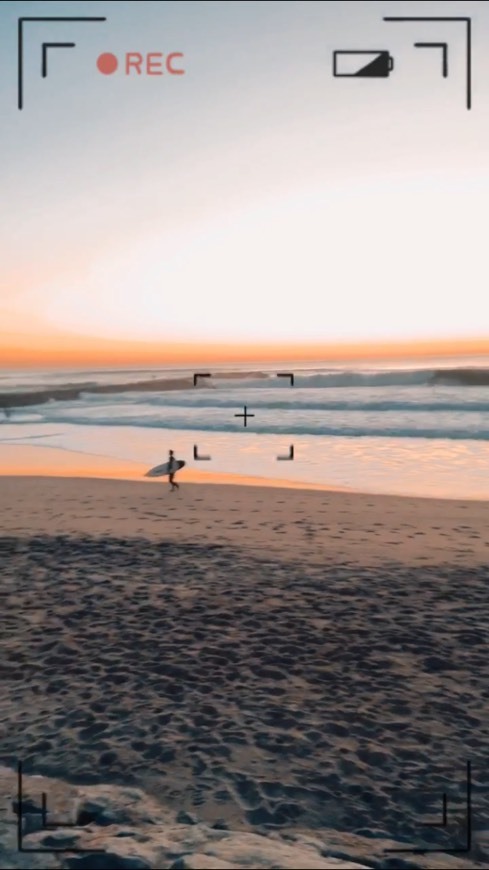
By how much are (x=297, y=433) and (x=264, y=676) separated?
21.6 meters

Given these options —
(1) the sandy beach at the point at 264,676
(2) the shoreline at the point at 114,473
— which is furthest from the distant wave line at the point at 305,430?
(1) the sandy beach at the point at 264,676

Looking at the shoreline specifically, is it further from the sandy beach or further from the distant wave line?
the distant wave line

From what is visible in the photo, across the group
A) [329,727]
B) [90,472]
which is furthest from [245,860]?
[90,472]

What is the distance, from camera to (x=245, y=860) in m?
3.00

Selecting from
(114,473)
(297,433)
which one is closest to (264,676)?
(114,473)

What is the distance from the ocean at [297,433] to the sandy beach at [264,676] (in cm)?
289

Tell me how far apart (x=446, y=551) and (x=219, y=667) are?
4.87 m

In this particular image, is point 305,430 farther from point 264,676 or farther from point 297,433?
point 264,676

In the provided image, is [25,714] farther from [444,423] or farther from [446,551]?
[444,423]

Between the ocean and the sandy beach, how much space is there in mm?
2894

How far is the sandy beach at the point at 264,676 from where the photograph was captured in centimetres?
400

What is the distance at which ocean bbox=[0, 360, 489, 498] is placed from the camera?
17.0 meters

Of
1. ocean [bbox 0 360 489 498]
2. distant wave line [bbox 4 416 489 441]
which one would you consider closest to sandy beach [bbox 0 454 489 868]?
ocean [bbox 0 360 489 498]

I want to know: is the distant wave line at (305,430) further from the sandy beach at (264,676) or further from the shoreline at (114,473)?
the sandy beach at (264,676)
